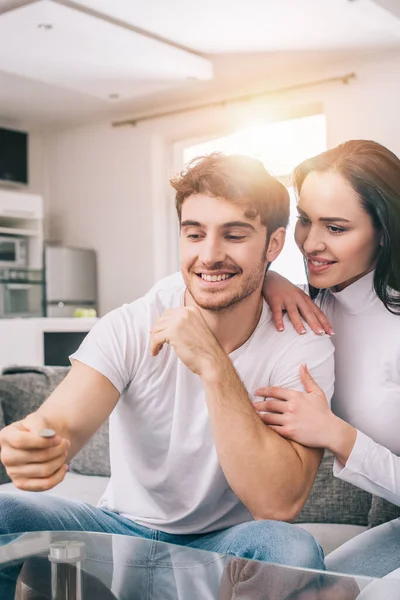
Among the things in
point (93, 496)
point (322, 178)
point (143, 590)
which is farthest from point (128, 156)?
point (143, 590)

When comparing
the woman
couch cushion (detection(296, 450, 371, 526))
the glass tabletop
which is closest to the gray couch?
couch cushion (detection(296, 450, 371, 526))

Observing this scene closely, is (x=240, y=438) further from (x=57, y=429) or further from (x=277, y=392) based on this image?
(x=57, y=429)

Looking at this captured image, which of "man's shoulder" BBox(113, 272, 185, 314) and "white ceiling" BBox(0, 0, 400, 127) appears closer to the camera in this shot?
"man's shoulder" BBox(113, 272, 185, 314)

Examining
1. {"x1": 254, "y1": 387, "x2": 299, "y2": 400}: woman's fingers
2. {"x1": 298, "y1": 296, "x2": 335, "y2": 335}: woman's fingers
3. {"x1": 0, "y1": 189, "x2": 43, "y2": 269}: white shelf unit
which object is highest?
{"x1": 0, "y1": 189, "x2": 43, "y2": 269}: white shelf unit

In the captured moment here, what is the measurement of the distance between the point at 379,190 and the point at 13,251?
5.34 m

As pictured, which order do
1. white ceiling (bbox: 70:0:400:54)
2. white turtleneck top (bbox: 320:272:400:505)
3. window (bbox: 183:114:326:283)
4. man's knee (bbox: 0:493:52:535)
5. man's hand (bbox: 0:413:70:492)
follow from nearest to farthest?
1. man's hand (bbox: 0:413:70:492)
2. man's knee (bbox: 0:493:52:535)
3. white turtleneck top (bbox: 320:272:400:505)
4. white ceiling (bbox: 70:0:400:54)
5. window (bbox: 183:114:326:283)

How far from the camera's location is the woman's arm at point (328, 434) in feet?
4.96

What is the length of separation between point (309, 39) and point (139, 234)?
98.4 inches

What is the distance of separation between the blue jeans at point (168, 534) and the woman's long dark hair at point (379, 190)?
1.94 feet

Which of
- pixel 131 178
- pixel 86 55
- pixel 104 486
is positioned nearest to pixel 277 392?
pixel 104 486

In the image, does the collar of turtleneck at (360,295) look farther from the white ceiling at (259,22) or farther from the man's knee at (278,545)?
the white ceiling at (259,22)

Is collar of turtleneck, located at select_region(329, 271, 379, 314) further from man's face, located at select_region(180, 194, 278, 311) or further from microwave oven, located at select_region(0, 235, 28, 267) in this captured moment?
microwave oven, located at select_region(0, 235, 28, 267)

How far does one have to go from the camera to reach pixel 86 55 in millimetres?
4844

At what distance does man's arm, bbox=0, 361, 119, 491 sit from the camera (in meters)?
1.29
